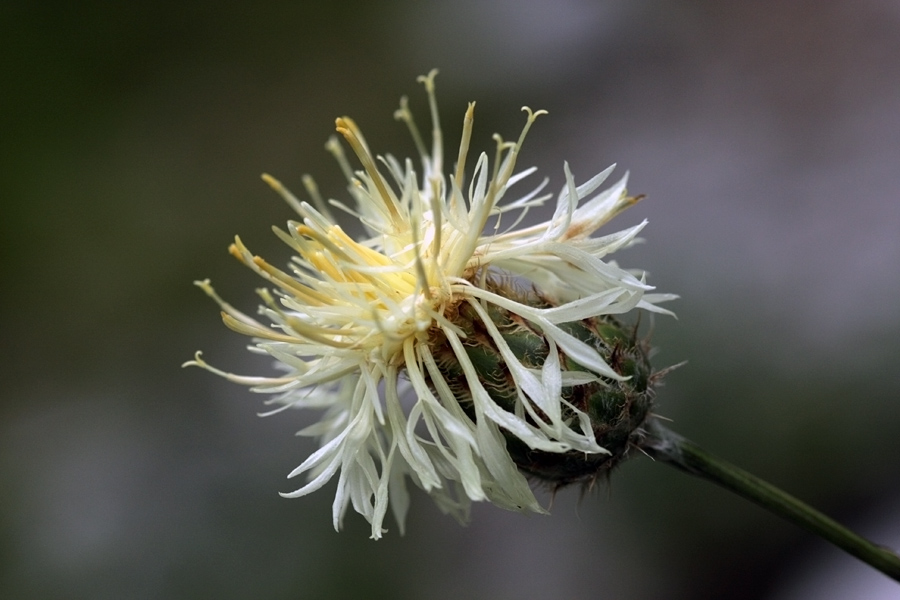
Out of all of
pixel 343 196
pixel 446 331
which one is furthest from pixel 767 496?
pixel 343 196

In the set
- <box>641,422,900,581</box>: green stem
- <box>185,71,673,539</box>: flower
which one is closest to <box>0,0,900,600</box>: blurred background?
<box>641,422,900,581</box>: green stem

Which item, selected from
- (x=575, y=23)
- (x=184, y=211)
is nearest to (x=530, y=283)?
(x=575, y=23)

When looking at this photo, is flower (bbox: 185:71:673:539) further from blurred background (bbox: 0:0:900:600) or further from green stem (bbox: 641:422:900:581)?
blurred background (bbox: 0:0:900:600)

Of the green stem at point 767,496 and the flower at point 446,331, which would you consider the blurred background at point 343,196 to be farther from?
the flower at point 446,331

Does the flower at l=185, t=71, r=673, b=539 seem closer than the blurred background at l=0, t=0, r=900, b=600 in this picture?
Yes

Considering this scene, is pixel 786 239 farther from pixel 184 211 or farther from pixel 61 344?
pixel 61 344

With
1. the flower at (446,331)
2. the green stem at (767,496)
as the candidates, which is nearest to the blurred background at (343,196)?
the green stem at (767,496)
